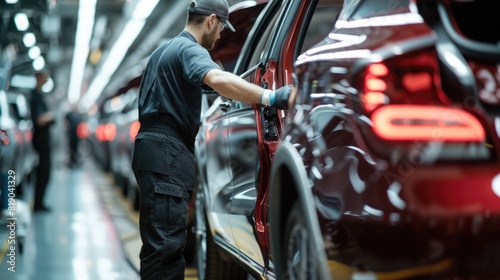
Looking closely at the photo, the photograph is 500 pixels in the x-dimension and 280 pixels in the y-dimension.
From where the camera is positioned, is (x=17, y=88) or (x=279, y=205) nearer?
(x=279, y=205)

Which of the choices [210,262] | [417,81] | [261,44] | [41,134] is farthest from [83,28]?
[417,81]

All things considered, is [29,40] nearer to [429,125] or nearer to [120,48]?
[429,125]

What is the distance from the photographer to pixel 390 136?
2557mm

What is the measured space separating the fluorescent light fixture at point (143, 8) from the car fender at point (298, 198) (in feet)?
46.5

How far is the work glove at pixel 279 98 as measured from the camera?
388 centimetres

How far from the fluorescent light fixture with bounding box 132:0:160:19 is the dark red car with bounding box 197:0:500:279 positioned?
1446cm

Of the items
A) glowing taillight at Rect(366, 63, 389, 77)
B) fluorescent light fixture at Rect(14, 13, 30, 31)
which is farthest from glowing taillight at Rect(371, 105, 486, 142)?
fluorescent light fixture at Rect(14, 13, 30, 31)

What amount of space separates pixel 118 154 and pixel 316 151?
44.0 feet

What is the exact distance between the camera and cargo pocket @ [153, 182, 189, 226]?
4762mm

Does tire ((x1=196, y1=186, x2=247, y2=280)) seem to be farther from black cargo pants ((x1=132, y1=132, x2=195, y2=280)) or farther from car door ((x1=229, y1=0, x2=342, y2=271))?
car door ((x1=229, y1=0, x2=342, y2=271))

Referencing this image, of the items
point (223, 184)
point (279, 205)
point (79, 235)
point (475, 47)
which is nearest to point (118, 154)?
point (79, 235)

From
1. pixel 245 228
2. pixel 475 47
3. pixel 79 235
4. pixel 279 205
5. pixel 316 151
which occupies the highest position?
pixel 475 47

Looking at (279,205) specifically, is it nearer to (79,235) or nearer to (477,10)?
(477,10)

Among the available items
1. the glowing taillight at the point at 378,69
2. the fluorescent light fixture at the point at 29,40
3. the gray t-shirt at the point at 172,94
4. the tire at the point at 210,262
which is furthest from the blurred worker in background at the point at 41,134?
the glowing taillight at the point at 378,69
